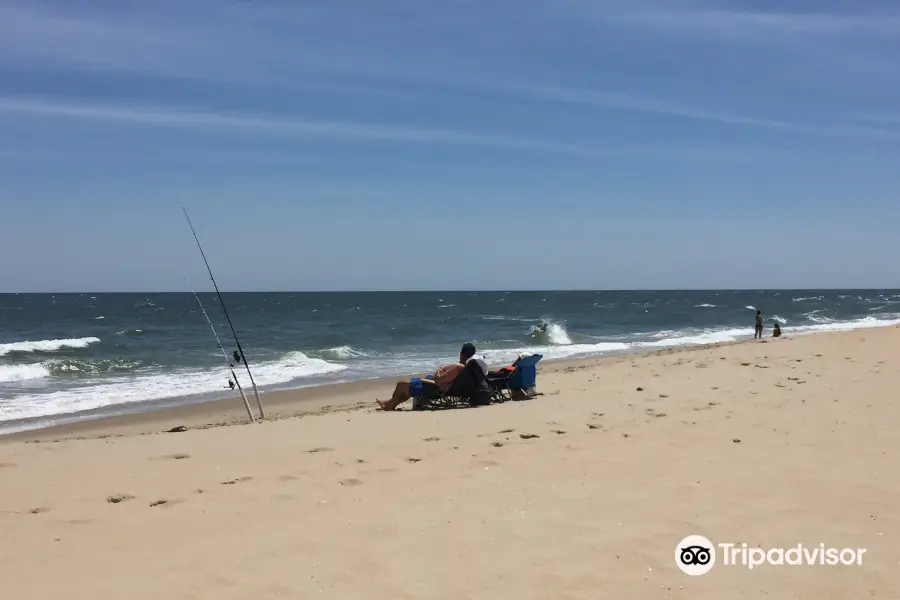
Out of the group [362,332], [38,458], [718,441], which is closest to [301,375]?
[38,458]

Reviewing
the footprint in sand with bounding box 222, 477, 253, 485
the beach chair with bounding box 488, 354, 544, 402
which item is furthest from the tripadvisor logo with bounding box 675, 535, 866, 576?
the beach chair with bounding box 488, 354, 544, 402

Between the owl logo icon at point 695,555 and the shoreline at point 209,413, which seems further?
the shoreline at point 209,413

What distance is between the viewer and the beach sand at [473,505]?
3416mm

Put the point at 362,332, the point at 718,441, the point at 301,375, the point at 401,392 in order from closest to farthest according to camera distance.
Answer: the point at 718,441 < the point at 401,392 < the point at 301,375 < the point at 362,332

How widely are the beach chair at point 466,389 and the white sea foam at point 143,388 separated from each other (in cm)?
704

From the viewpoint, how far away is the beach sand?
342 cm

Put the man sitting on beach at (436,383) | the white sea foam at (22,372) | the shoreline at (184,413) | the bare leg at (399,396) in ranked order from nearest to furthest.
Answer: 1. the man sitting on beach at (436,383)
2. the bare leg at (399,396)
3. the shoreline at (184,413)
4. the white sea foam at (22,372)

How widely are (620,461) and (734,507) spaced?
4.03 feet

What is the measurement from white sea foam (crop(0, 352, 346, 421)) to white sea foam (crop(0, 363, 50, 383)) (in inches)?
91.7

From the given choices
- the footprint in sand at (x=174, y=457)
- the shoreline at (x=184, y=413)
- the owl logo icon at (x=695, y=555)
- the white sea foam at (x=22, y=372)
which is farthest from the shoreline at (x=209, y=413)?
the owl logo icon at (x=695, y=555)

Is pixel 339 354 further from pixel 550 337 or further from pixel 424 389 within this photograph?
pixel 424 389

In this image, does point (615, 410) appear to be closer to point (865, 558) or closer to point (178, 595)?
point (865, 558)

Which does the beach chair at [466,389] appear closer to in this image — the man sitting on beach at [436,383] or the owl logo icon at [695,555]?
the man sitting on beach at [436,383]

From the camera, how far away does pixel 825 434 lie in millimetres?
5945
